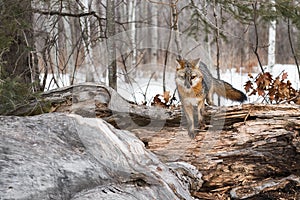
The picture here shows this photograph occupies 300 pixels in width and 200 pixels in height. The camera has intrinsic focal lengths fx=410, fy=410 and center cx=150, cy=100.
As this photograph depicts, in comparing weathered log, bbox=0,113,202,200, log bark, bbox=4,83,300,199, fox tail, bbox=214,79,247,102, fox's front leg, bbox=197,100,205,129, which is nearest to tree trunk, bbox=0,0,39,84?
log bark, bbox=4,83,300,199

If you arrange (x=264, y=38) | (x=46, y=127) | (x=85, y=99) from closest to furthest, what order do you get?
(x=46, y=127) → (x=85, y=99) → (x=264, y=38)

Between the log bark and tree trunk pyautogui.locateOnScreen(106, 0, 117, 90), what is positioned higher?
tree trunk pyautogui.locateOnScreen(106, 0, 117, 90)

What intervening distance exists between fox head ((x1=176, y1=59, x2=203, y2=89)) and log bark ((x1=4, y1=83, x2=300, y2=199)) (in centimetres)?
28

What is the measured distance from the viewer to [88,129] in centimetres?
242

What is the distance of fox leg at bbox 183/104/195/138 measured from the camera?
10.9 ft

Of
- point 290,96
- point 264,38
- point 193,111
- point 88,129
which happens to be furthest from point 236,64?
point 88,129

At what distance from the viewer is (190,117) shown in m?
3.35

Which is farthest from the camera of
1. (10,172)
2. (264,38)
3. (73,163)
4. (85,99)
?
(264,38)

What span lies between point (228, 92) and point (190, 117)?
721 mm

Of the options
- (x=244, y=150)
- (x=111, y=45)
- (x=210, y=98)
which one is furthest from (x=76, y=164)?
(x=111, y=45)

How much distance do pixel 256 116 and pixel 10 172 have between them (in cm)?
212

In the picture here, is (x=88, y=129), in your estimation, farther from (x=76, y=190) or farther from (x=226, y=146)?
(x=226, y=146)

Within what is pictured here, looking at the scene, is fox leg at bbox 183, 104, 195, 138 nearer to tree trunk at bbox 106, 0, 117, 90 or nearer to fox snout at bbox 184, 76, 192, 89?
fox snout at bbox 184, 76, 192, 89

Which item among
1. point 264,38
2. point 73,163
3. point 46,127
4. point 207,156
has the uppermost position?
point 264,38
